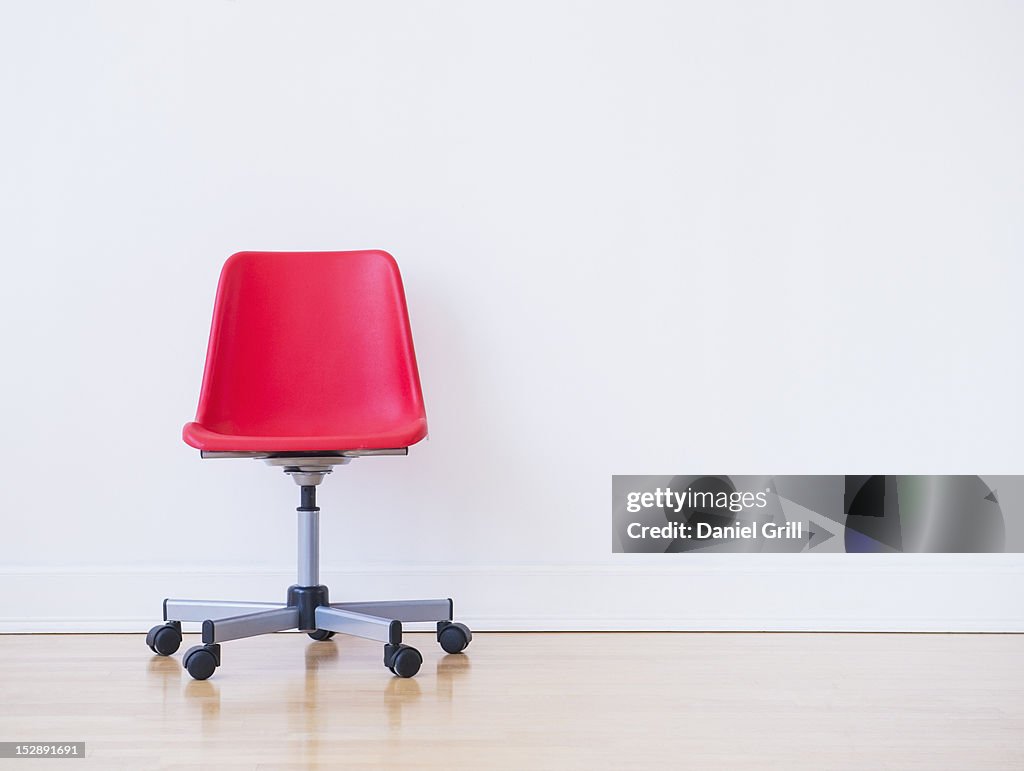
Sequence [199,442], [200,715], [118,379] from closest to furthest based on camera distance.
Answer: [200,715]
[199,442]
[118,379]

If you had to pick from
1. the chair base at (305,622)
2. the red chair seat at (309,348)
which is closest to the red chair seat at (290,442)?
the red chair seat at (309,348)

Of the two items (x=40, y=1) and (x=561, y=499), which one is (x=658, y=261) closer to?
(x=561, y=499)

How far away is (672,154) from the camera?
2375mm

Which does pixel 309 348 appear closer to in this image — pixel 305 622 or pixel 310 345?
pixel 310 345

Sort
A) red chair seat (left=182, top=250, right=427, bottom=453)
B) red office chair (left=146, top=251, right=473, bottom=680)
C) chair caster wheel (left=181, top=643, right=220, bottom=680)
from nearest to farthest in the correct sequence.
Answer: chair caster wheel (left=181, top=643, right=220, bottom=680) < red office chair (left=146, top=251, right=473, bottom=680) < red chair seat (left=182, top=250, right=427, bottom=453)

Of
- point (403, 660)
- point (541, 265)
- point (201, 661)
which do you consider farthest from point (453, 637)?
point (541, 265)

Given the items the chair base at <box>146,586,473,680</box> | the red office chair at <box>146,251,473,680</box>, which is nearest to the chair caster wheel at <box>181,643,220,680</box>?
the chair base at <box>146,586,473,680</box>

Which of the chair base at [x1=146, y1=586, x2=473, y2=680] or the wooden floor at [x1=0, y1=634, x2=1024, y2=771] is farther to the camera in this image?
the chair base at [x1=146, y1=586, x2=473, y2=680]

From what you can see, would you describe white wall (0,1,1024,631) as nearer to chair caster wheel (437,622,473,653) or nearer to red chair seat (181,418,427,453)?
chair caster wheel (437,622,473,653)

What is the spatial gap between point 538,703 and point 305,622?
0.58m

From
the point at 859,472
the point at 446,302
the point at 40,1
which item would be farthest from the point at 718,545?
the point at 40,1

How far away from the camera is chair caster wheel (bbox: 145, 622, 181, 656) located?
1979 mm

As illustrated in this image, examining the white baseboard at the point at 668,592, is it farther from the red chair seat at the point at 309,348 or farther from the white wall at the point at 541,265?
the red chair seat at the point at 309,348

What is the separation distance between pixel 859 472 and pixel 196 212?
6.11 feet
